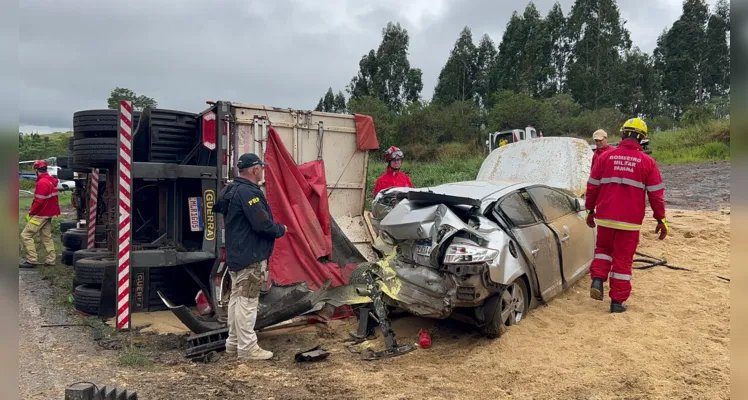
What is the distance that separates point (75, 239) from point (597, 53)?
132ft

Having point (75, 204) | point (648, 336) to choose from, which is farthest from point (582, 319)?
point (75, 204)

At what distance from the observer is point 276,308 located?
18.8ft

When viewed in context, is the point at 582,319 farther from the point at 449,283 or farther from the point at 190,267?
the point at 190,267

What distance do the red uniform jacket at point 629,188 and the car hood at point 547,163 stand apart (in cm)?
236

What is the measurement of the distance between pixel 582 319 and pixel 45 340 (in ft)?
18.5

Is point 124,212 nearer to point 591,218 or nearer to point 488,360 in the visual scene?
point 488,360

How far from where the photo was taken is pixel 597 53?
3984 centimetres

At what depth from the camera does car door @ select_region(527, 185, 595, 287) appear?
568cm

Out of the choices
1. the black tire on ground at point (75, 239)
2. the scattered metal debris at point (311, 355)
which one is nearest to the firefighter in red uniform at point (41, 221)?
the black tire on ground at point (75, 239)

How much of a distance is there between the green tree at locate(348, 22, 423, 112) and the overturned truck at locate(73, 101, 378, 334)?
4003cm

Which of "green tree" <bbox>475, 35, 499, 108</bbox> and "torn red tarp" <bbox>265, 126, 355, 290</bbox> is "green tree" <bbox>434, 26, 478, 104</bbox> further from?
"torn red tarp" <bbox>265, 126, 355, 290</bbox>

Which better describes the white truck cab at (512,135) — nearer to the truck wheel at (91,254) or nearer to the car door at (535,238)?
the car door at (535,238)

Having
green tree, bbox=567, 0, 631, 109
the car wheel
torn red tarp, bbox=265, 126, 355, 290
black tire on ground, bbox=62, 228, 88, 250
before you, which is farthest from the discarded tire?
green tree, bbox=567, 0, 631, 109

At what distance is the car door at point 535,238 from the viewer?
16.7 feet
